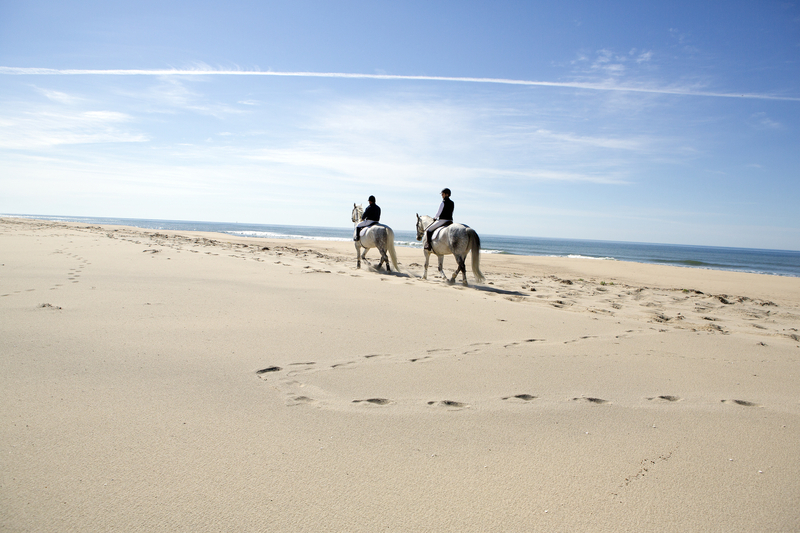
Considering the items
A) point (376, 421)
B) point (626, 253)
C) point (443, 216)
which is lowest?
point (376, 421)

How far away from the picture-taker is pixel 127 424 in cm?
242

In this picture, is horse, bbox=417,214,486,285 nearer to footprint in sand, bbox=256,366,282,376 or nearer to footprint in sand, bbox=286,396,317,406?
footprint in sand, bbox=256,366,282,376

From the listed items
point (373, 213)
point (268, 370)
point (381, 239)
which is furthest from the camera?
point (373, 213)

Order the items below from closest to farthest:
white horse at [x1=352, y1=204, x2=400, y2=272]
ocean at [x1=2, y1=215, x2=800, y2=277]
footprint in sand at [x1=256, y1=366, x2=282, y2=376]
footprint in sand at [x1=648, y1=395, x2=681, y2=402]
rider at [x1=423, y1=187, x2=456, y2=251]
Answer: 1. footprint in sand at [x1=648, y1=395, x2=681, y2=402]
2. footprint in sand at [x1=256, y1=366, x2=282, y2=376]
3. rider at [x1=423, y1=187, x2=456, y2=251]
4. white horse at [x1=352, y1=204, x2=400, y2=272]
5. ocean at [x1=2, y1=215, x2=800, y2=277]

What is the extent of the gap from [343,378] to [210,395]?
0.97 metres

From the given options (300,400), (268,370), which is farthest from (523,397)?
(268,370)

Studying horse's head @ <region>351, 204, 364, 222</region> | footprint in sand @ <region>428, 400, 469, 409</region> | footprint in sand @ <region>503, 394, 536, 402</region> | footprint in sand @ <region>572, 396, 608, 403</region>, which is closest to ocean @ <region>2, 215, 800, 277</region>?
horse's head @ <region>351, 204, 364, 222</region>

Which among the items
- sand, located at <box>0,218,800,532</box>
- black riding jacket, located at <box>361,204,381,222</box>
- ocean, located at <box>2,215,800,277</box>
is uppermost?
black riding jacket, located at <box>361,204,381,222</box>

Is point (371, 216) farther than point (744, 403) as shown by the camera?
Yes

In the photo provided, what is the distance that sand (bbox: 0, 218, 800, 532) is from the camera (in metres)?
1.85

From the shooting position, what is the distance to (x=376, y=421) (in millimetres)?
2654

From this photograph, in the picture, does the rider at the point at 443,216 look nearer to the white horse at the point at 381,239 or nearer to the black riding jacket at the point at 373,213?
the white horse at the point at 381,239

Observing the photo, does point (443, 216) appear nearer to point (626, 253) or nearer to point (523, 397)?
point (523, 397)

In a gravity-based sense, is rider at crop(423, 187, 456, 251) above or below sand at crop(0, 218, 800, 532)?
above
